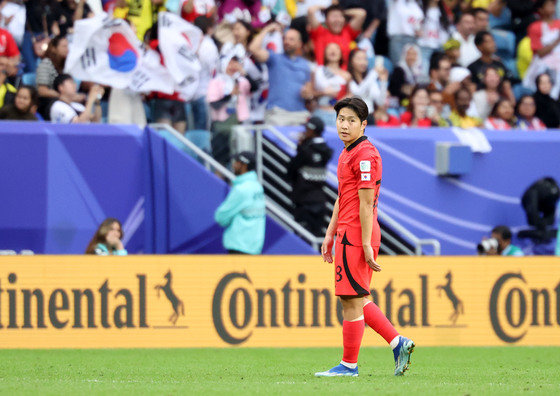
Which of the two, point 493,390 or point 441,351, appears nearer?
point 493,390

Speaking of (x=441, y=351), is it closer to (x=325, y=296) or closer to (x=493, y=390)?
(x=325, y=296)

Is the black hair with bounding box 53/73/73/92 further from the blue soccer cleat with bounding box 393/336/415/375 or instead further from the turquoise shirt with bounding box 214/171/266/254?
the blue soccer cleat with bounding box 393/336/415/375

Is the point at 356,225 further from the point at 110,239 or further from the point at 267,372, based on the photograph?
the point at 110,239

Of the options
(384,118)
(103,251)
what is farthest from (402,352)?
(384,118)

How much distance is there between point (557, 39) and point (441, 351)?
27.2ft

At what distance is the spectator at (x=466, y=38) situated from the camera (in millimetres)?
18750

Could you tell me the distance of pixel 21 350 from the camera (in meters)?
11.9

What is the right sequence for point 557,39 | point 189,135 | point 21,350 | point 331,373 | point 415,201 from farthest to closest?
point 557,39 → point 415,201 → point 189,135 → point 21,350 → point 331,373

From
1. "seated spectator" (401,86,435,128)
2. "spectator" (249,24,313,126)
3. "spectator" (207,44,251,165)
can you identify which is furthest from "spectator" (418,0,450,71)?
"spectator" (207,44,251,165)

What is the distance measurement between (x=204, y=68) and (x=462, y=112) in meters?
4.30

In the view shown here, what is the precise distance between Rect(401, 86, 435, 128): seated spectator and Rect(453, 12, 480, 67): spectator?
204 cm

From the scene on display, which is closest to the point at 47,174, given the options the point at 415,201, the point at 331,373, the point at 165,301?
the point at 165,301

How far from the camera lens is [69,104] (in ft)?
48.1

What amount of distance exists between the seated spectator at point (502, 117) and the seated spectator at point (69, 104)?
6308 millimetres
